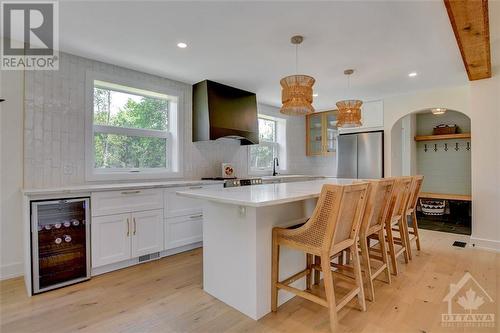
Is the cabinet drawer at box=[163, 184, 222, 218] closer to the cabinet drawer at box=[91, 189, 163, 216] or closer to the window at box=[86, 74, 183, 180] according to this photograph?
the cabinet drawer at box=[91, 189, 163, 216]

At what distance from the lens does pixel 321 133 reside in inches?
235

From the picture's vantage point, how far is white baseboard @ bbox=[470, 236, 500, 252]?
3479 millimetres

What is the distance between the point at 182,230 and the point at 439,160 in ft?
18.3

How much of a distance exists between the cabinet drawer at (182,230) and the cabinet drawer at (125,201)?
1.01ft

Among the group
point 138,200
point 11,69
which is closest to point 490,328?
point 138,200

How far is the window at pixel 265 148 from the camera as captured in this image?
534 cm

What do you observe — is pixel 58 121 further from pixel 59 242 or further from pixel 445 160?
pixel 445 160

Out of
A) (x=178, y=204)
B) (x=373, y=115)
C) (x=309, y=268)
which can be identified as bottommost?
(x=309, y=268)

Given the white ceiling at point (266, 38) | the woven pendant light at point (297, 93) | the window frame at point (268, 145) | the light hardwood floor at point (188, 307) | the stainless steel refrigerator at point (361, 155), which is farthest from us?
the window frame at point (268, 145)

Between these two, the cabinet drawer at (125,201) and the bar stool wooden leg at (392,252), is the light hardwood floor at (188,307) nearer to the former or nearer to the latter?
the bar stool wooden leg at (392,252)

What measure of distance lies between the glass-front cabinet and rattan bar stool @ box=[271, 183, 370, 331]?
3.94 meters

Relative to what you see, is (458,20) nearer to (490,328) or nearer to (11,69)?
(490,328)

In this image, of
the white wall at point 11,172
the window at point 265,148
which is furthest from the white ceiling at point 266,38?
the window at point 265,148

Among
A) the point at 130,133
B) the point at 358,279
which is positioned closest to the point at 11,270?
the point at 130,133
